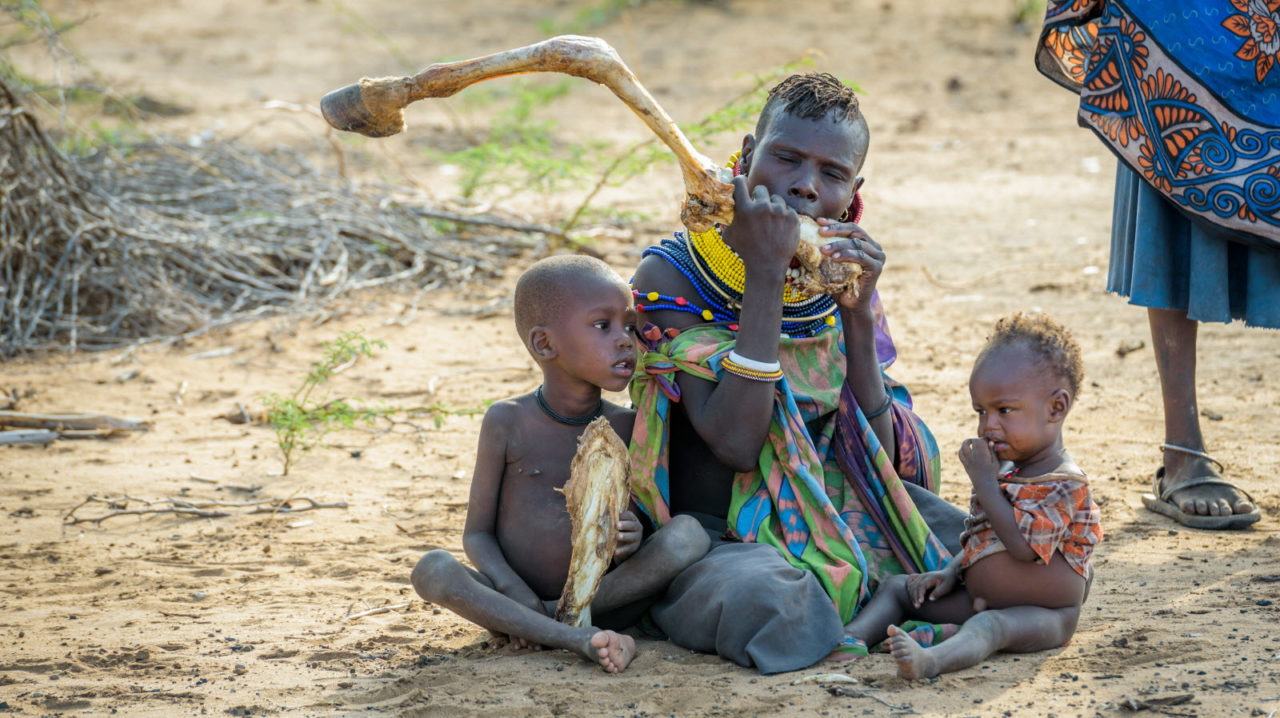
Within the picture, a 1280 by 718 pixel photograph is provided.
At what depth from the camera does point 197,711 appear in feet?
8.98

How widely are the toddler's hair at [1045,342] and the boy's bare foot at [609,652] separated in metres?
0.96

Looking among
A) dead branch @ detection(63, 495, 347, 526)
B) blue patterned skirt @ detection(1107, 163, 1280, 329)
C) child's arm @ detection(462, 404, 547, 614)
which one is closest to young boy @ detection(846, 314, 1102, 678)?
child's arm @ detection(462, 404, 547, 614)

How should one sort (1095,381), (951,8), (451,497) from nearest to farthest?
(451,497), (1095,381), (951,8)

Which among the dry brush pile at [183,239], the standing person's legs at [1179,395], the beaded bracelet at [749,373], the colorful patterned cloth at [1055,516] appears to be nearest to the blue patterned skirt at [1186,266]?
the standing person's legs at [1179,395]

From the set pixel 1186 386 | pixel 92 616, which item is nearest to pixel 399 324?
pixel 92 616

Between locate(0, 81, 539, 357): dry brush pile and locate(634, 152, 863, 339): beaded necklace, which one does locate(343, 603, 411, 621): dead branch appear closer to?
locate(634, 152, 863, 339): beaded necklace

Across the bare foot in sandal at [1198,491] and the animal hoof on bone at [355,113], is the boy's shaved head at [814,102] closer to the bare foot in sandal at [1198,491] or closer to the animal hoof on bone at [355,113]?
the animal hoof on bone at [355,113]

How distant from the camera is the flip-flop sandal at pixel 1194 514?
384 centimetres

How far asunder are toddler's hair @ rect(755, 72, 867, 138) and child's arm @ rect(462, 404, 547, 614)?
886 mm

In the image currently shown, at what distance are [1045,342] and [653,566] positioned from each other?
3.15 ft

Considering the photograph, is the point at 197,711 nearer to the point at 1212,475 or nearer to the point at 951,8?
the point at 1212,475

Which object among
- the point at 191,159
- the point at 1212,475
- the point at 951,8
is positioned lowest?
the point at 1212,475

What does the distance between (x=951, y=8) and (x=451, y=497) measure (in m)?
9.95

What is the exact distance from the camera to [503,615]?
297 centimetres
